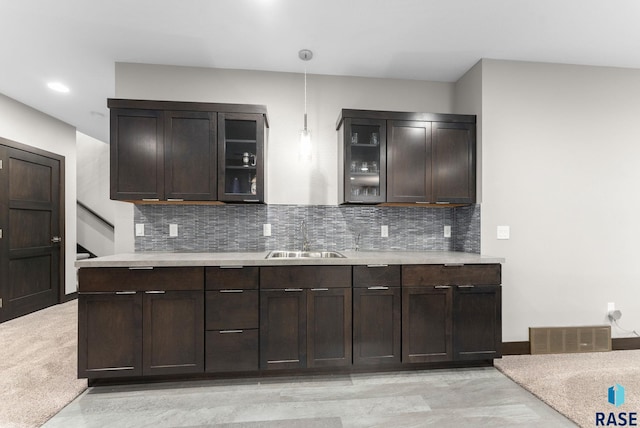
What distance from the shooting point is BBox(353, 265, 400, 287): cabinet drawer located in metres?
2.47

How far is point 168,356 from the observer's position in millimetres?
2314

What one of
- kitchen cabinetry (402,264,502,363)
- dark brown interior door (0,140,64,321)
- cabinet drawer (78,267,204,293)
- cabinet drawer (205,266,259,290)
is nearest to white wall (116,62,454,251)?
cabinet drawer (78,267,204,293)

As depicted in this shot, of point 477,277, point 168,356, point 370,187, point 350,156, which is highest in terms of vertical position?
point 350,156

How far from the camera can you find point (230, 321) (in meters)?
2.36

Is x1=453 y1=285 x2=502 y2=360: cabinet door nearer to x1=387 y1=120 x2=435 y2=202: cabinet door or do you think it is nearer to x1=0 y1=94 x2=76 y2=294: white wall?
x1=387 y1=120 x2=435 y2=202: cabinet door

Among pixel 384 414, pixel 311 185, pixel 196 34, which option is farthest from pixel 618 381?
pixel 196 34

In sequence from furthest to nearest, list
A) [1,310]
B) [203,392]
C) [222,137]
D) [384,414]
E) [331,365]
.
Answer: [1,310] < [222,137] < [331,365] < [203,392] < [384,414]

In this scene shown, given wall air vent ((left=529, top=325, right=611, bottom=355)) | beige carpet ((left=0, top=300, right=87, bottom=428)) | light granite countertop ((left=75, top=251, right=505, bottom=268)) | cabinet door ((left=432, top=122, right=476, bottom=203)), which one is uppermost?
cabinet door ((left=432, top=122, right=476, bottom=203))

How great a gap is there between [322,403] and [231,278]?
108 cm

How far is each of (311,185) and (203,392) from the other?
77.7 inches

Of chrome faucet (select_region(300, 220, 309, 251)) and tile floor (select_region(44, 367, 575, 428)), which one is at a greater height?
chrome faucet (select_region(300, 220, 309, 251))

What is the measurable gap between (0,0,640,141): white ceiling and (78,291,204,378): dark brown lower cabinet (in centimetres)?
206

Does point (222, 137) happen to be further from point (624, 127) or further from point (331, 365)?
point (624, 127)

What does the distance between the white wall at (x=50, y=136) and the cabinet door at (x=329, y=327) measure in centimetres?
420
